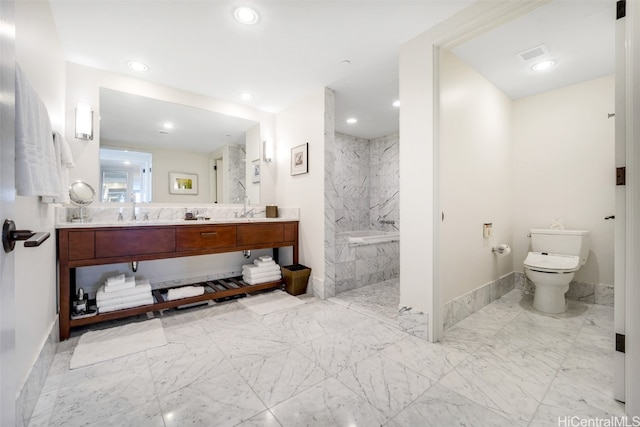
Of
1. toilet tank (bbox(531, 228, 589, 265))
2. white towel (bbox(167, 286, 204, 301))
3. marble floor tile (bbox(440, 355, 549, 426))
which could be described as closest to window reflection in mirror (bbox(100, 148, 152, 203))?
white towel (bbox(167, 286, 204, 301))

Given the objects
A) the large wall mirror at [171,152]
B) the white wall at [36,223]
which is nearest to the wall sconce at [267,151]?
the large wall mirror at [171,152]

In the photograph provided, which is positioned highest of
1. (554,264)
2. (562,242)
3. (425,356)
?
(562,242)

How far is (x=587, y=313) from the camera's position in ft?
7.86

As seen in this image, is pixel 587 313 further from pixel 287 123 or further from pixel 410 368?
pixel 287 123

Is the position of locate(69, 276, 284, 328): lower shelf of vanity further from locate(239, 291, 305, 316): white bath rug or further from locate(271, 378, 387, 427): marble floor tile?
locate(271, 378, 387, 427): marble floor tile

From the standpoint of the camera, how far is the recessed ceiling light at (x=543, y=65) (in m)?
2.33

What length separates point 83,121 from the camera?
228 centimetres

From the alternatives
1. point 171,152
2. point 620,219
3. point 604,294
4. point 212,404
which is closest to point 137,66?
point 171,152

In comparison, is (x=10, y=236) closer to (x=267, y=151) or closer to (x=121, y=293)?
(x=121, y=293)

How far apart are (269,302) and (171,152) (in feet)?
6.43

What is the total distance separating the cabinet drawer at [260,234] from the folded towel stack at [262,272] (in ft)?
0.97

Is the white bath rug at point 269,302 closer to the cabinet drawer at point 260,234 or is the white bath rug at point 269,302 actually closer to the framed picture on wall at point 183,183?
the cabinet drawer at point 260,234

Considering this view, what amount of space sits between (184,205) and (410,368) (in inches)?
104

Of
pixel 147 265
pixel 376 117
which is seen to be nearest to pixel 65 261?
pixel 147 265
